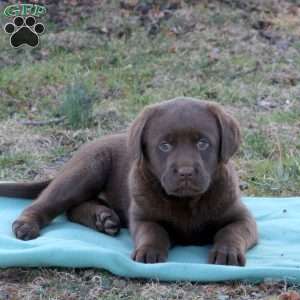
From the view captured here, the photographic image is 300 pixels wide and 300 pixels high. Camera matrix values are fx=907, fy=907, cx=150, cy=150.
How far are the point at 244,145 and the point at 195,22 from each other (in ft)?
12.3

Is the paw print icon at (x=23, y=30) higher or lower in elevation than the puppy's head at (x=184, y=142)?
lower

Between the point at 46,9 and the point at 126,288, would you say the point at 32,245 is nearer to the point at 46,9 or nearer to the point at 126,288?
the point at 126,288

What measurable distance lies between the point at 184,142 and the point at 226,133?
257mm

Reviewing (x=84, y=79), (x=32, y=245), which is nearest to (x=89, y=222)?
(x=32, y=245)

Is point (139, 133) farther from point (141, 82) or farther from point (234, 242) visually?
point (141, 82)

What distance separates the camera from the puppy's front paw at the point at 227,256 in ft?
13.8

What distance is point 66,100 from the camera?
754 cm

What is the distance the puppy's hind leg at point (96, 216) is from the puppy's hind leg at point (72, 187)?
0.06m

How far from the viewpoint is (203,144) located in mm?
4309

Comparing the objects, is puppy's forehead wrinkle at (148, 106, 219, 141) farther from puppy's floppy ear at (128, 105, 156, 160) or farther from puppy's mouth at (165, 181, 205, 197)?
puppy's mouth at (165, 181, 205, 197)

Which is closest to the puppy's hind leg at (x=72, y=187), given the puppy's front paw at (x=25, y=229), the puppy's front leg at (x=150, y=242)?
the puppy's front paw at (x=25, y=229)

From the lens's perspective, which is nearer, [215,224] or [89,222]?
[215,224]

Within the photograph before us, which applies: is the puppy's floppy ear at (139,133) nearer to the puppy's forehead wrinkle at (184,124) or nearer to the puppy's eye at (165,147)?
the puppy's forehead wrinkle at (184,124)

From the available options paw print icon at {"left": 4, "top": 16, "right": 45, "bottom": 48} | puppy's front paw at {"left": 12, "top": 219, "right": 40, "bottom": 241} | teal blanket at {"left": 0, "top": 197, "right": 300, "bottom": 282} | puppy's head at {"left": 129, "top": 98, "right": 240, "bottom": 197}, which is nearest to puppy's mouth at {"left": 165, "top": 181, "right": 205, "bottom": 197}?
puppy's head at {"left": 129, "top": 98, "right": 240, "bottom": 197}
